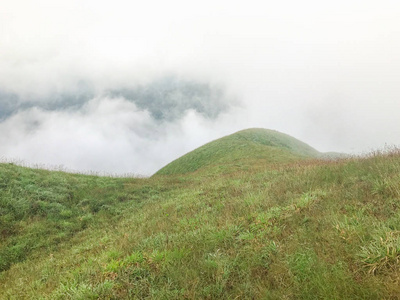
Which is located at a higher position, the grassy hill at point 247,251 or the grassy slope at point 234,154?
the grassy slope at point 234,154

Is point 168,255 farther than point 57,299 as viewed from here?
Yes

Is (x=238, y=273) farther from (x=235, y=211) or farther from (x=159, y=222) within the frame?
(x=159, y=222)

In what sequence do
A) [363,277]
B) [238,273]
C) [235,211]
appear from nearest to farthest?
1. [363,277]
2. [238,273]
3. [235,211]

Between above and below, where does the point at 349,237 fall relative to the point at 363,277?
above

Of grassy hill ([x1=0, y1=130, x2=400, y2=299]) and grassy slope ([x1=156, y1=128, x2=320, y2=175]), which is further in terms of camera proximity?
grassy slope ([x1=156, y1=128, x2=320, y2=175])

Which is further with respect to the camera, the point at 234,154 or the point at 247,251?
the point at 234,154

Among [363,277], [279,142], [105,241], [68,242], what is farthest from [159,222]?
[279,142]

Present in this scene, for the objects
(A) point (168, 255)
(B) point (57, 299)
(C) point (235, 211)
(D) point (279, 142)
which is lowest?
(B) point (57, 299)

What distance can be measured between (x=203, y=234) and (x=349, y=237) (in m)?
3.71

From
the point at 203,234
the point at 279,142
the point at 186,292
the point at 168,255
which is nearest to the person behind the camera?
the point at 186,292

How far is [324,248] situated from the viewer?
→ 4754mm

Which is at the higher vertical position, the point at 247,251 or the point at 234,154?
the point at 234,154

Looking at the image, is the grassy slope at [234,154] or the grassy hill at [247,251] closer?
the grassy hill at [247,251]

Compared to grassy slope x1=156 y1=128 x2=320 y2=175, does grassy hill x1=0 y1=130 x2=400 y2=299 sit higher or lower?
lower
